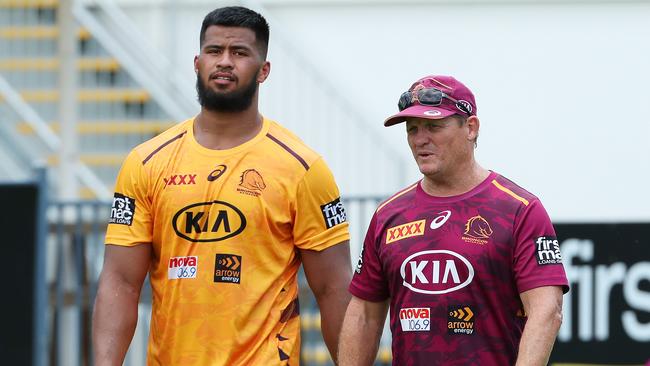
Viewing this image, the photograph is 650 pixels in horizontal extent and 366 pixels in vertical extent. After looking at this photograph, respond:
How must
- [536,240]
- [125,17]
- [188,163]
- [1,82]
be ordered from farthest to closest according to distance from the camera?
[125,17], [1,82], [188,163], [536,240]

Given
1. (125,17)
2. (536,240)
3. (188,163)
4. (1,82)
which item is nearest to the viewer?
(536,240)

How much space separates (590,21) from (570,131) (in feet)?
3.88

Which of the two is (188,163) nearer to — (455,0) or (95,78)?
(95,78)

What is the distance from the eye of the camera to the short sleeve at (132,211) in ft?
18.7

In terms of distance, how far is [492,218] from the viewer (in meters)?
5.21

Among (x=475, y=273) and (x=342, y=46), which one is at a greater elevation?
(x=342, y=46)

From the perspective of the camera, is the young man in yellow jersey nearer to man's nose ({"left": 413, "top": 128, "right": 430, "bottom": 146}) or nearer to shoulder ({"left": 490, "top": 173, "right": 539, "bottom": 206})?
man's nose ({"left": 413, "top": 128, "right": 430, "bottom": 146})

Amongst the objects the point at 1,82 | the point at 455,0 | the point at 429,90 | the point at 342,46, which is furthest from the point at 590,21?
the point at 429,90

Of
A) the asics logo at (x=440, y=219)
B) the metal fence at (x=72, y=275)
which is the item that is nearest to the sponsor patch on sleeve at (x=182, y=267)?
the asics logo at (x=440, y=219)

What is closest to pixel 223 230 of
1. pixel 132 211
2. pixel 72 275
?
pixel 132 211

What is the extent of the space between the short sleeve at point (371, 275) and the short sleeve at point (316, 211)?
26 centimetres

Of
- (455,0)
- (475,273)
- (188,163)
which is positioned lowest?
(475,273)

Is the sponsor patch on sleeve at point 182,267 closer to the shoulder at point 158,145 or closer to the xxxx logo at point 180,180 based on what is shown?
the xxxx logo at point 180,180

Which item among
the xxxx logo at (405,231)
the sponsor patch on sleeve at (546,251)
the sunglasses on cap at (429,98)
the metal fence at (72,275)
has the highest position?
the sunglasses on cap at (429,98)
